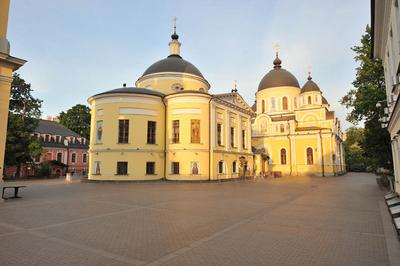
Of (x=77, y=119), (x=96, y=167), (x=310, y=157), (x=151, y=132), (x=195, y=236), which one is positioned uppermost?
(x=77, y=119)

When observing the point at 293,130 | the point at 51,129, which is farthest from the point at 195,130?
the point at 51,129

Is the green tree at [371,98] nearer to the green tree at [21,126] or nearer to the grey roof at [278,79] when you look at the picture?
the grey roof at [278,79]

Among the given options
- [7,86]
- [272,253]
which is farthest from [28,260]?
[7,86]

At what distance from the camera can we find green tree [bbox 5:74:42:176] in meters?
32.1

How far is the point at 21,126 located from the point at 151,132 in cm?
1905

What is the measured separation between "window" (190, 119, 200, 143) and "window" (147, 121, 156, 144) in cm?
427

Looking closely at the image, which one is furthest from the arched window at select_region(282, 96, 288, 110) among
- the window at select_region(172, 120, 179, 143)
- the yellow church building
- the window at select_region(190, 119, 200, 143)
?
the window at select_region(172, 120, 179, 143)

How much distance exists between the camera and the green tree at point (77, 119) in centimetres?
5841

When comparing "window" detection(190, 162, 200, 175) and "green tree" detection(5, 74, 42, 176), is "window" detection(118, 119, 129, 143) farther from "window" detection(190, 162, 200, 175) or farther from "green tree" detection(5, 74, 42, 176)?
"green tree" detection(5, 74, 42, 176)

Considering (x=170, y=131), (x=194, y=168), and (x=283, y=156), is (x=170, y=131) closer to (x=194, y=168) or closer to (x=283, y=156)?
(x=194, y=168)

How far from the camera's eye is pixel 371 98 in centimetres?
1742

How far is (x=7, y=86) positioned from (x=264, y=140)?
42.2m

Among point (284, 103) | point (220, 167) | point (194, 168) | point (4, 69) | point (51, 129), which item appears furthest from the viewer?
point (284, 103)

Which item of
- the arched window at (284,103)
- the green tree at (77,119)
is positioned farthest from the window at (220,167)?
the green tree at (77,119)
